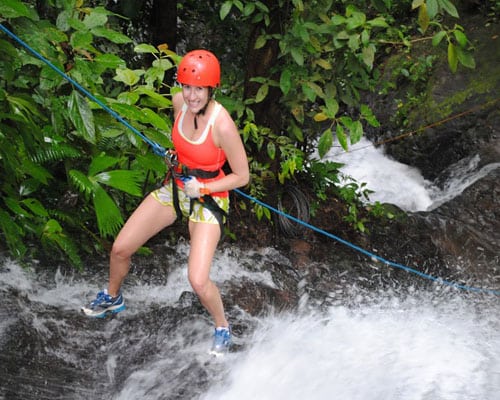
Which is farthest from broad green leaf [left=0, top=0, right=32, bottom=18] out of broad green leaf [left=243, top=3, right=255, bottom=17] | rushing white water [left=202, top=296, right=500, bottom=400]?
rushing white water [left=202, top=296, right=500, bottom=400]

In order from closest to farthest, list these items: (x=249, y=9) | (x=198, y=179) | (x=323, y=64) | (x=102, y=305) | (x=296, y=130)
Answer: (x=198, y=179) < (x=102, y=305) < (x=249, y=9) < (x=323, y=64) < (x=296, y=130)

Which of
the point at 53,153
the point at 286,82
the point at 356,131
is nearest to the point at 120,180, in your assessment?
the point at 53,153

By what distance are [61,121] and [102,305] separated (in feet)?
4.01

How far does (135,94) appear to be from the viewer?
333 centimetres

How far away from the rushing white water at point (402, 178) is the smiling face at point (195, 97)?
3.90 metres

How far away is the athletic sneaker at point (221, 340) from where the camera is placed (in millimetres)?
3424

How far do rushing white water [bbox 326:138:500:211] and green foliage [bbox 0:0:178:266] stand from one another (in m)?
3.74

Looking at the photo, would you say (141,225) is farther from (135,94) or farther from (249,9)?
(249,9)

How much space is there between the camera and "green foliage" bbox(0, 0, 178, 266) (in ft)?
8.81

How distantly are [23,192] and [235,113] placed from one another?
220 cm

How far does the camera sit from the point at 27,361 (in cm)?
Result: 317

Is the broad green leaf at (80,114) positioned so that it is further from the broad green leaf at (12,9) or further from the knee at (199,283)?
the knee at (199,283)

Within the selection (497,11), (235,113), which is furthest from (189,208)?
(497,11)

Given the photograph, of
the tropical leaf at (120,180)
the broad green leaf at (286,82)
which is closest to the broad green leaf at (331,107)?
the broad green leaf at (286,82)
